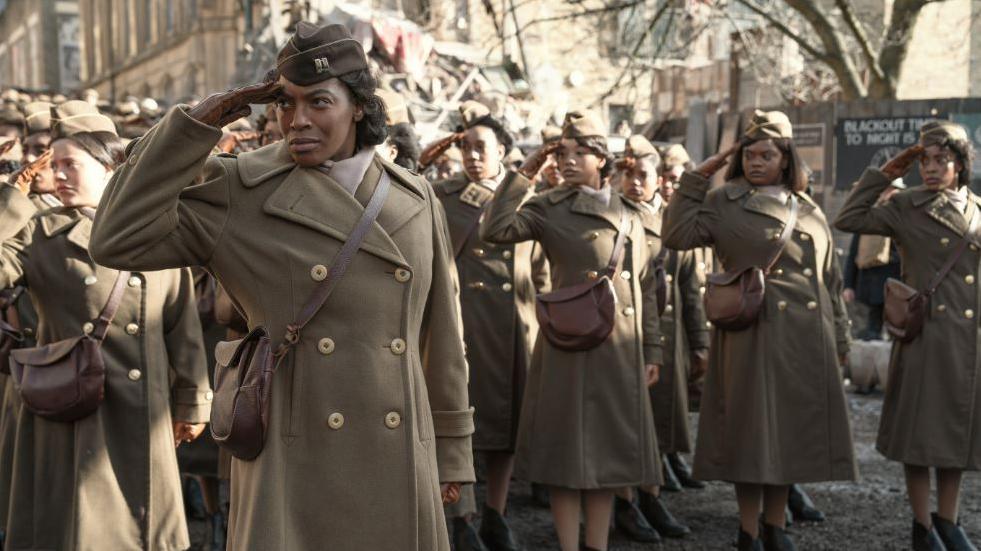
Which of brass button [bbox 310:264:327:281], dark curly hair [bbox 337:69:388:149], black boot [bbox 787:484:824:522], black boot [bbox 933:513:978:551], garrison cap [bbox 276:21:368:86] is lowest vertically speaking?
black boot [bbox 787:484:824:522]

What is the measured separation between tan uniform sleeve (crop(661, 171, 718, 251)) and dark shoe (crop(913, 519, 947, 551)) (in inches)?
72.9

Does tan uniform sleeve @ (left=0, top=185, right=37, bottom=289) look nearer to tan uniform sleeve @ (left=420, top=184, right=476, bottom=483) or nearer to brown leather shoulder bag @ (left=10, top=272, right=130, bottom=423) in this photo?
brown leather shoulder bag @ (left=10, top=272, right=130, bottom=423)

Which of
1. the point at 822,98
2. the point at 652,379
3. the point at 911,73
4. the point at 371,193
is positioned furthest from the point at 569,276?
the point at 911,73

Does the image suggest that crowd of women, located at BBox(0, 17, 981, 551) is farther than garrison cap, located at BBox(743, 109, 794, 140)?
No

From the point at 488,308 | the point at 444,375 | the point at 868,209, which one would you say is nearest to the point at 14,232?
the point at 444,375

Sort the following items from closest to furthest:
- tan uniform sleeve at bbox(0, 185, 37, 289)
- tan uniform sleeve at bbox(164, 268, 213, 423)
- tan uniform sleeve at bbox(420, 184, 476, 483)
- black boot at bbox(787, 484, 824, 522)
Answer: tan uniform sleeve at bbox(420, 184, 476, 483), tan uniform sleeve at bbox(0, 185, 37, 289), tan uniform sleeve at bbox(164, 268, 213, 423), black boot at bbox(787, 484, 824, 522)

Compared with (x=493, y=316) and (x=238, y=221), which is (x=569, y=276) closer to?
(x=493, y=316)

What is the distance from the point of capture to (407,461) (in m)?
3.29

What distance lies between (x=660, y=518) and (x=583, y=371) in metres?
1.50

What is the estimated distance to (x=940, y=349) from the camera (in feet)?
21.8

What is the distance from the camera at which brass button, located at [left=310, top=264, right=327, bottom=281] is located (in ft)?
10.4

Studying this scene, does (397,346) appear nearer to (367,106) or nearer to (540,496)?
(367,106)

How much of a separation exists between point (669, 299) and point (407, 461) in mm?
4981

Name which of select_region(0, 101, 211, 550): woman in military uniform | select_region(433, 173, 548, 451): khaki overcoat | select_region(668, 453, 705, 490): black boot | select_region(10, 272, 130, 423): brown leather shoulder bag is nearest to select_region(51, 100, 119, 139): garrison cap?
select_region(0, 101, 211, 550): woman in military uniform
